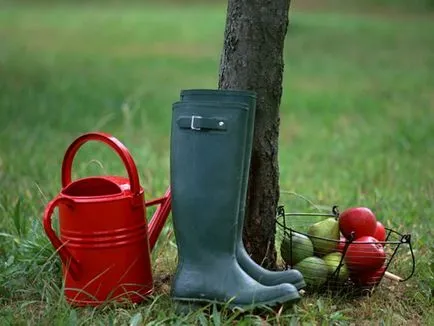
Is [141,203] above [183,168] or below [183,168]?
below

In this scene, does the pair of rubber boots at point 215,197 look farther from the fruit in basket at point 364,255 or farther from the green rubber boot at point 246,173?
the fruit in basket at point 364,255

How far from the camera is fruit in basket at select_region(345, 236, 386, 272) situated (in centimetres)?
262

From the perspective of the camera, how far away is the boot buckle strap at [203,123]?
7.77ft

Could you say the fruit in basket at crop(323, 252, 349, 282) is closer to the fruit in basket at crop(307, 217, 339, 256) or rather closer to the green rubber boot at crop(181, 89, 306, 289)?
the fruit in basket at crop(307, 217, 339, 256)

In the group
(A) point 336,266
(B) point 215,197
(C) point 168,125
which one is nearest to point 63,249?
(B) point 215,197

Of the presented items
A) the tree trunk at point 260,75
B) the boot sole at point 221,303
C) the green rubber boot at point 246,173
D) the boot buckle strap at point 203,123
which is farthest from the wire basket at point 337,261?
the boot buckle strap at point 203,123

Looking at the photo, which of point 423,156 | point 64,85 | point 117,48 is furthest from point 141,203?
point 117,48

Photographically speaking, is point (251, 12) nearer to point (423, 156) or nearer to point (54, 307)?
point (54, 307)

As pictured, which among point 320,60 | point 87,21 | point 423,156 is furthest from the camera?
point 87,21

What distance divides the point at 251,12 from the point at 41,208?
188cm

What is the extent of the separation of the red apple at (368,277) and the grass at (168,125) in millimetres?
70

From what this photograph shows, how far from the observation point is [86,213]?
98.5 inches

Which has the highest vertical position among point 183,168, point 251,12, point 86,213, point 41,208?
point 251,12

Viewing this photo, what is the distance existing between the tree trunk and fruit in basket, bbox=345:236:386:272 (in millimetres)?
311
